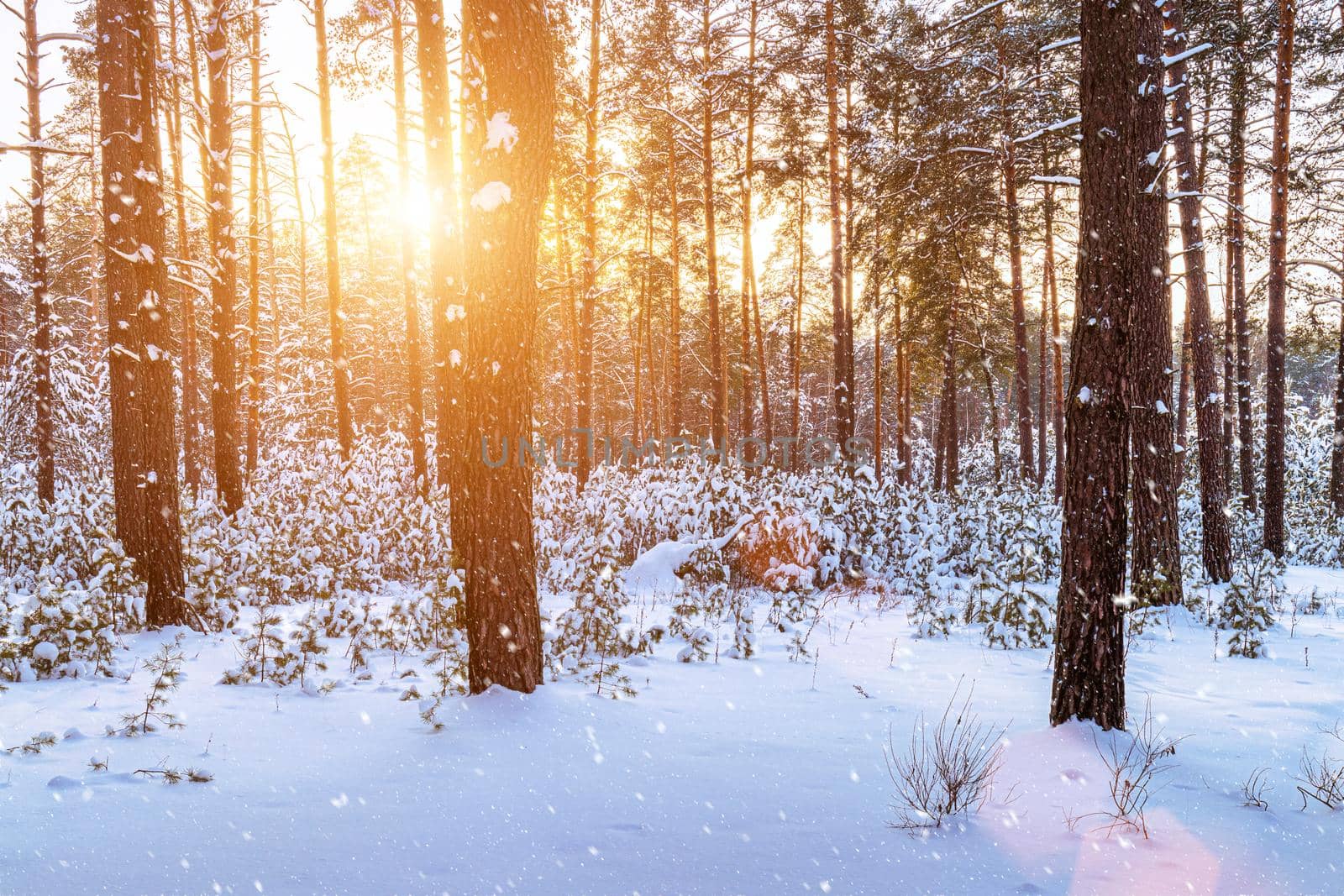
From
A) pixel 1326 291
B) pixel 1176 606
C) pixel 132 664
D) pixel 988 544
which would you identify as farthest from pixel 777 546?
pixel 1326 291

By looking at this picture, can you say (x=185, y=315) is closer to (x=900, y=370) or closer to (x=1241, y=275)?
(x=900, y=370)

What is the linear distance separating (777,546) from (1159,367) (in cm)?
504

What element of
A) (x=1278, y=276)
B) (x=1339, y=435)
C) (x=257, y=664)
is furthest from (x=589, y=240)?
(x=1339, y=435)

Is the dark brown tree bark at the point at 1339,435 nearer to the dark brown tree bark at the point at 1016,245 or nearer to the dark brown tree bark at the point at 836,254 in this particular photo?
the dark brown tree bark at the point at 1016,245

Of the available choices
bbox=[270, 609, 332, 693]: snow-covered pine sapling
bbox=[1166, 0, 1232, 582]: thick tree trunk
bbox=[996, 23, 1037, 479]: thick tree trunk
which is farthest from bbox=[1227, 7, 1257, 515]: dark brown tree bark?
bbox=[270, 609, 332, 693]: snow-covered pine sapling

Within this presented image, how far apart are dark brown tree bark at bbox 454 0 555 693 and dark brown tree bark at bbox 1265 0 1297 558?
516 inches

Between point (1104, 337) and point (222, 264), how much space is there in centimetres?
1228

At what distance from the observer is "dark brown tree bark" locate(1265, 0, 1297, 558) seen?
11.5 m

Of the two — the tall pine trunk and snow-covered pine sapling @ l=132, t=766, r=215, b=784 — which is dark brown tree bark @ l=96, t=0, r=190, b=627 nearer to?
snow-covered pine sapling @ l=132, t=766, r=215, b=784

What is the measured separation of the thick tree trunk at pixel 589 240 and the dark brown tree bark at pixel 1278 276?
38.6 ft

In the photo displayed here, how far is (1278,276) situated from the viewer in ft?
39.8

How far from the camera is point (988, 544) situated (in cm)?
1035

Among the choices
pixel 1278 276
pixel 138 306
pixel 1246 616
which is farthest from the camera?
pixel 1278 276

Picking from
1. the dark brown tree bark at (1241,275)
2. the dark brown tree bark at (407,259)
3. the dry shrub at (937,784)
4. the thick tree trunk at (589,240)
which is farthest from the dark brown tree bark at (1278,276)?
the dark brown tree bark at (407,259)
